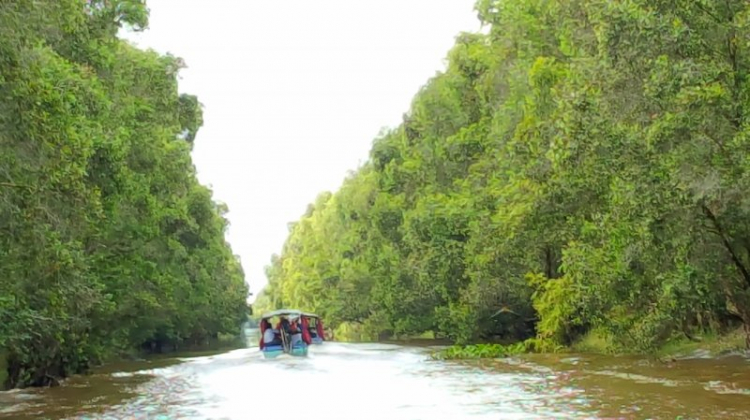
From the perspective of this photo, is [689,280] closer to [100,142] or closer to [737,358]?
[737,358]

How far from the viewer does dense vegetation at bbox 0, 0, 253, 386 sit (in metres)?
13.1

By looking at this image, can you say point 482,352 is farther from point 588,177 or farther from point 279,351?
point 588,177

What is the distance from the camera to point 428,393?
18062 millimetres

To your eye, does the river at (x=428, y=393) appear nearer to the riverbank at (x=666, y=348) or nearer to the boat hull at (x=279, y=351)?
the riverbank at (x=666, y=348)

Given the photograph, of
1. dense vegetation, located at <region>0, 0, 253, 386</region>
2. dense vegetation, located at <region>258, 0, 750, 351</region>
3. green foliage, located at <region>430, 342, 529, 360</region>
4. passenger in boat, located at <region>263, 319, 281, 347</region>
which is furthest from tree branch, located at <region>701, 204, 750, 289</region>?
passenger in boat, located at <region>263, 319, 281, 347</region>

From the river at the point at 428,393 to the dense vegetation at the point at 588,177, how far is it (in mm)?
1969

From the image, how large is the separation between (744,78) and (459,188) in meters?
29.8

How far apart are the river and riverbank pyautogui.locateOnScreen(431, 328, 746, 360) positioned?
0.93 metres

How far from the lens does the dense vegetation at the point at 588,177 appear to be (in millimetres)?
17172

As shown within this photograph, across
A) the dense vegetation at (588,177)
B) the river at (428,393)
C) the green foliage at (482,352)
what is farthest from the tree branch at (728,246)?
the green foliage at (482,352)

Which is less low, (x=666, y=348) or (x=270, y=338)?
(x=270, y=338)

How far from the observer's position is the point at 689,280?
61.2ft

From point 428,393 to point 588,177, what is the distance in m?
7.90

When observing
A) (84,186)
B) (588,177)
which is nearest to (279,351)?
(588,177)
